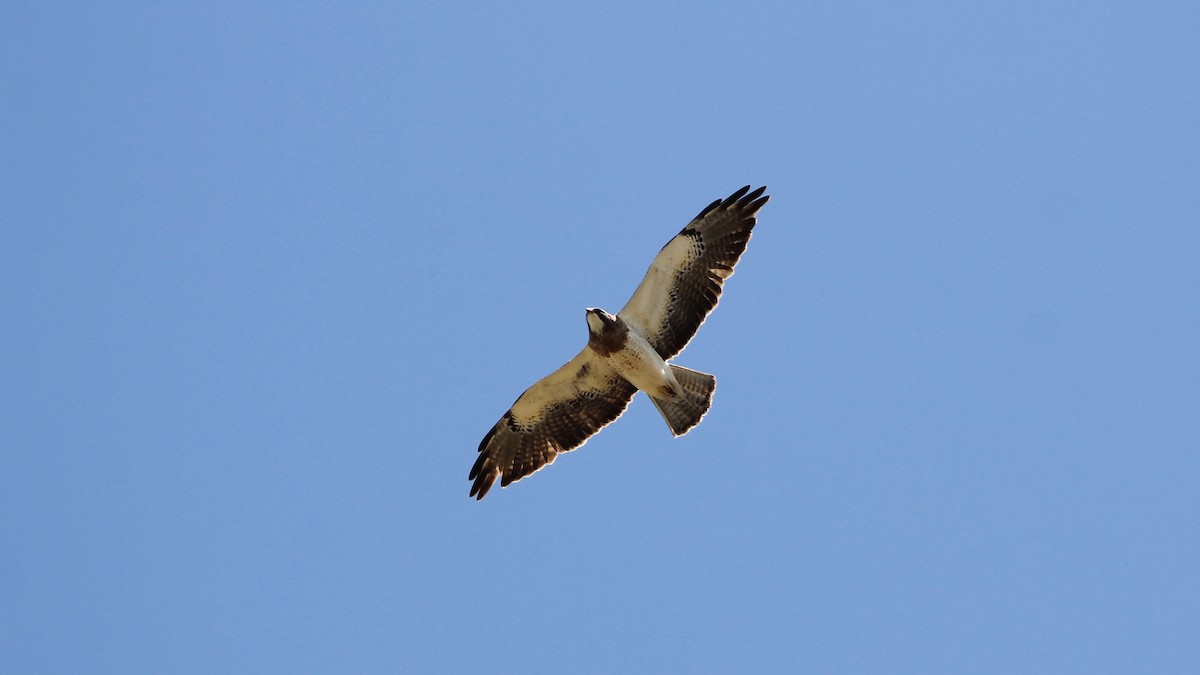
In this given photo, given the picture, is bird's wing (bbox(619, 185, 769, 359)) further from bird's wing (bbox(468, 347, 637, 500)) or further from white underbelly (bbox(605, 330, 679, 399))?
bird's wing (bbox(468, 347, 637, 500))

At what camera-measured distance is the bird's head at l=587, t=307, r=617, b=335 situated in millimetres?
13031

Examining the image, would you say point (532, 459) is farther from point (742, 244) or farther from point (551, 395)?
point (742, 244)

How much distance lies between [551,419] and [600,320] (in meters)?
1.59

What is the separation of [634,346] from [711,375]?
2.91ft

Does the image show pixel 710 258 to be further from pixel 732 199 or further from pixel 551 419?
pixel 551 419

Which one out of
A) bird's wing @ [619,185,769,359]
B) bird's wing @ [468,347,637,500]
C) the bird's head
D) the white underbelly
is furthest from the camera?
bird's wing @ [468,347,637,500]

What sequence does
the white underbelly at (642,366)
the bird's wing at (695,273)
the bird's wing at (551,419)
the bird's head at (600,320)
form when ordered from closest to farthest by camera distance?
the bird's head at (600,320) < the white underbelly at (642,366) < the bird's wing at (695,273) < the bird's wing at (551,419)

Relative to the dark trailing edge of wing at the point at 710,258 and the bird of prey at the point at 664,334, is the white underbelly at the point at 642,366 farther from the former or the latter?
the dark trailing edge of wing at the point at 710,258

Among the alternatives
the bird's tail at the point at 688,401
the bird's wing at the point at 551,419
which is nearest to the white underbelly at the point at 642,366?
the bird's tail at the point at 688,401

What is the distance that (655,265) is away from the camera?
13367 mm

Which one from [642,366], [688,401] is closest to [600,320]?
[642,366]

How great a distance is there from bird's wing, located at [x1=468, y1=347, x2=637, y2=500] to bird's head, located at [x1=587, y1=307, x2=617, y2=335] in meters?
0.50

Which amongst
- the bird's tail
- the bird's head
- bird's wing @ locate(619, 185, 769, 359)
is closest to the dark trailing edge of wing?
bird's wing @ locate(619, 185, 769, 359)

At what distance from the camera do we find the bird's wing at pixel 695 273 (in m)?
13.4
